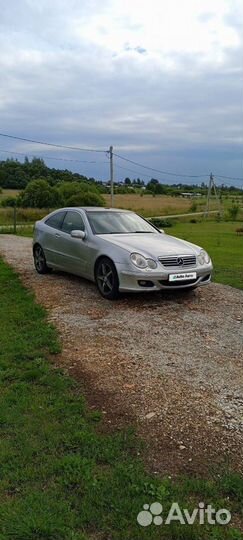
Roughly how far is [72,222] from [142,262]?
2108 millimetres

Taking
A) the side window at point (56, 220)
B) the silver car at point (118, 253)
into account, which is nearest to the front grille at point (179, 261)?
the silver car at point (118, 253)

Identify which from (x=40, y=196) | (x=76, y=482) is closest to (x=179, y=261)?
(x=76, y=482)

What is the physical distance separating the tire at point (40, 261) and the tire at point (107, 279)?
6.85ft

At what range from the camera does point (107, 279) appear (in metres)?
6.38

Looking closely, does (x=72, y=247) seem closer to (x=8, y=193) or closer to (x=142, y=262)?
(x=142, y=262)

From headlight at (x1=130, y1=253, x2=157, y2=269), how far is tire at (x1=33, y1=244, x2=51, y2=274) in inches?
111

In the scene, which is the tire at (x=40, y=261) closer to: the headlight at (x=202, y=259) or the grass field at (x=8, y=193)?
the headlight at (x=202, y=259)

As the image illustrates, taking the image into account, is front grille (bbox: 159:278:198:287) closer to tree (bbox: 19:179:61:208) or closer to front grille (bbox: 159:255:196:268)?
front grille (bbox: 159:255:196:268)

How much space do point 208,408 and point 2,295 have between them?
4550 millimetres

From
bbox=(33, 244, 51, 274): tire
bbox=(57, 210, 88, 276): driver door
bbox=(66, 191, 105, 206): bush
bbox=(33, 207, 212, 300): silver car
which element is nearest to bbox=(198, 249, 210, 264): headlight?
bbox=(33, 207, 212, 300): silver car

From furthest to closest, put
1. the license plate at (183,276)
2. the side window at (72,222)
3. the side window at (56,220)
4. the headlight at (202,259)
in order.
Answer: the side window at (56,220) → the side window at (72,222) → the headlight at (202,259) → the license plate at (183,276)

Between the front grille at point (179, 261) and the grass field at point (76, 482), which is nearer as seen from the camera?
the grass field at point (76, 482)

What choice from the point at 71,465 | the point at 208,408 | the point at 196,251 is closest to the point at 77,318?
the point at 196,251

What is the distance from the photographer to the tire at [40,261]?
27.7ft
